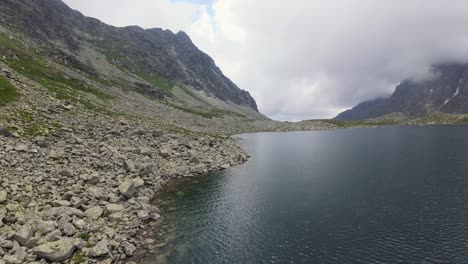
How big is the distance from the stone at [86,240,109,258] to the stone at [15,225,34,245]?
555 centimetres

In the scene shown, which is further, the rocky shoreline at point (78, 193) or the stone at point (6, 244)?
the rocky shoreline at point (78, 193)

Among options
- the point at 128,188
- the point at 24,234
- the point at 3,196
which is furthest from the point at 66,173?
the point at 24,234

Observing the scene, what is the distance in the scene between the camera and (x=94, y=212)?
37406mm

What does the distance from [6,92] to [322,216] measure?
7008 cm

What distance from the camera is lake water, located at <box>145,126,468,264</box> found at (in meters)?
31.7

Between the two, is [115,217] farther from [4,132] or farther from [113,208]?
[4,132]

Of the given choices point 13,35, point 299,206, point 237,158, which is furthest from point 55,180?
point 13,35

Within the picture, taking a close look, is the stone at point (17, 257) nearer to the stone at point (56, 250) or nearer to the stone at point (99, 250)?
the stone at point (56, 250)

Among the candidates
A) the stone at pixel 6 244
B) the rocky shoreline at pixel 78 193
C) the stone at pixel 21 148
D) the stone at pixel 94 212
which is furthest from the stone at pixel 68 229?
the stone at pixel 21 148

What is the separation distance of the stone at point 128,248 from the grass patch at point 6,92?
155 ft

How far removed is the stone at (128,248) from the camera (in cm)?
3169

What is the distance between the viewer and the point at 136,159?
65125 millimetres

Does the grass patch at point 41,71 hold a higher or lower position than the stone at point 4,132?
higher

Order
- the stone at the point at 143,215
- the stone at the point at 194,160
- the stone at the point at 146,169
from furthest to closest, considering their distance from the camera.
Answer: the stone at the point at 194,160 → the stone at the point at 146,169 → the stone at the point at 143,215
